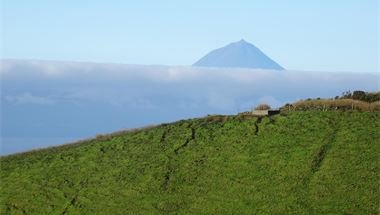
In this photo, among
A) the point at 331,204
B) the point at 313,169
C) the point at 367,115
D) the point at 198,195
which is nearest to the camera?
the point at 331,204

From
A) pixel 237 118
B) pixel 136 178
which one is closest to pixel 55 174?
pixel 136 178

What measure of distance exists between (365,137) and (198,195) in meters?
16.6

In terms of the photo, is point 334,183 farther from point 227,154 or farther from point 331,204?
point 227,154

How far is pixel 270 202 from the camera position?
Answer: 41281mm

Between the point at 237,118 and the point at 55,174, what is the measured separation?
18.6 meters

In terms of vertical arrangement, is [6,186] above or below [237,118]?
below

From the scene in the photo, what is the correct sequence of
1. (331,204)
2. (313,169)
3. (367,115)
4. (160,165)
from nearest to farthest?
(331,204)
(313,169)
(160,165)
(367,115)

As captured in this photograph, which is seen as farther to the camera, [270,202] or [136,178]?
[136,178]

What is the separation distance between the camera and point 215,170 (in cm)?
4775

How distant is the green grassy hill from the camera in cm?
4194

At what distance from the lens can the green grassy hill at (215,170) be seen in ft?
138

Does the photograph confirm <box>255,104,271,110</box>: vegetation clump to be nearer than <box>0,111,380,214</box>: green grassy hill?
No

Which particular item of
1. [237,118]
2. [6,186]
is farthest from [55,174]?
A: [237,118]

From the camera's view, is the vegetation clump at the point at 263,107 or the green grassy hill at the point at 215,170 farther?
the vegetation clump at the point at 263,107
